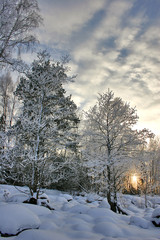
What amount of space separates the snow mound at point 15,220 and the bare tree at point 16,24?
5221 mm

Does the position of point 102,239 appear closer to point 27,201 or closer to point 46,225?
point 46,225

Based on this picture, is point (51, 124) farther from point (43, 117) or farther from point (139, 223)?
point (139, 223)

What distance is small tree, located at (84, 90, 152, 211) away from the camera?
7.05 meters

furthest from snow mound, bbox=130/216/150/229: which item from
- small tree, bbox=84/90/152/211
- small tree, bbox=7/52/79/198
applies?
small tree, bbox=7/52/79/198

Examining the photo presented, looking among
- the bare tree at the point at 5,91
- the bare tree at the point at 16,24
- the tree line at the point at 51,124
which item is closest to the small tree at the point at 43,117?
the tree line at the point at 51,124

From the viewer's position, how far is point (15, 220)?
2.75 meters

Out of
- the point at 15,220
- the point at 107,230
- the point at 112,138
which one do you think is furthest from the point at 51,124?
the point at 107,230

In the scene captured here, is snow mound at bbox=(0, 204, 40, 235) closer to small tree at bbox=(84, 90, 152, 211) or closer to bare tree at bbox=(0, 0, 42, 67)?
small tree at bbox=(84, 90, 152, 211)

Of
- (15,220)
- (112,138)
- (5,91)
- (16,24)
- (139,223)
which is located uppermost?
(5,91)

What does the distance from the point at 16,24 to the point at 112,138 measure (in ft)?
21.8

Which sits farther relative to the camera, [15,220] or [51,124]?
[51,124]

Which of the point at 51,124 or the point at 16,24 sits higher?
the point at 16,24

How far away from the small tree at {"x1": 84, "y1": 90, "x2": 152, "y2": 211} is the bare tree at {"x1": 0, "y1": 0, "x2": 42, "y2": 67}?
182 inches

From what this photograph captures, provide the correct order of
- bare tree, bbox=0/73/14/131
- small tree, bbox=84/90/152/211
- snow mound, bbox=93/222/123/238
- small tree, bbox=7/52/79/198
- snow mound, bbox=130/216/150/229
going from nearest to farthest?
snow mound, bbox=93/222/123/238
snow mound, bbox=130/216/150/229
small tree, bbox=7/52/79/198
small tree, bbox=84/90/152/211
bare tree, bbox=0/73/14/131
